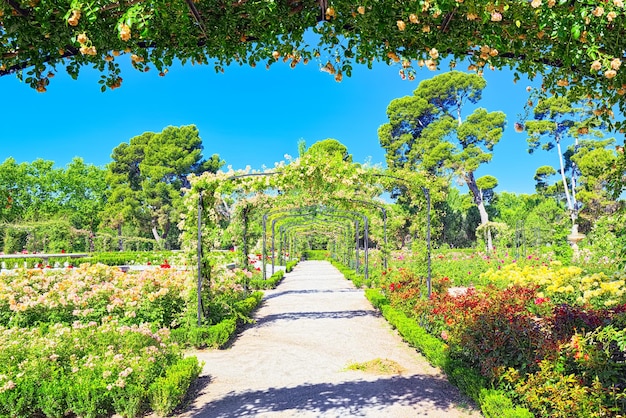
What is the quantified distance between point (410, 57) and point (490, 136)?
3126 centimetres

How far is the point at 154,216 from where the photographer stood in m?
40.5

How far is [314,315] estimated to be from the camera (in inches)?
408

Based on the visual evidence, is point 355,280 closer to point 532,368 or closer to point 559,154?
point 532,368

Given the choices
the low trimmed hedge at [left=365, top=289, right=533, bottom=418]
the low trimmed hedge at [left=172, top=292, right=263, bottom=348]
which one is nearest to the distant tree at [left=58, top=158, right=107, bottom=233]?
the low trimmed hedge at [left=172, top=292, right=263, bottom=348]

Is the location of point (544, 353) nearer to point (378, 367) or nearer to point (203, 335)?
point (378, 367)

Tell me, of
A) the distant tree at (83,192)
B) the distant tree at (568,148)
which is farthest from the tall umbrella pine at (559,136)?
the distant tree at (83,192)

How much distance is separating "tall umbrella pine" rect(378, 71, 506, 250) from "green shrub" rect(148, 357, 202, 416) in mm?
28547

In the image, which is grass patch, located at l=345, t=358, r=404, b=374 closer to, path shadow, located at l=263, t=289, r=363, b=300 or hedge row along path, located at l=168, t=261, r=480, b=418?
hedge row along path, located at l=168, t=261, r=480, b=418

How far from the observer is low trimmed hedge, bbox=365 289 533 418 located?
394 centimetres

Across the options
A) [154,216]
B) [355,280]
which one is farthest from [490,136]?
[154,216]

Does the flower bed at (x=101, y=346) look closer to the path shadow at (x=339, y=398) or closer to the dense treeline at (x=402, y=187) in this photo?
the path shadow at (x=339, y=398)

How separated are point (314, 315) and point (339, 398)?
18.1 feet

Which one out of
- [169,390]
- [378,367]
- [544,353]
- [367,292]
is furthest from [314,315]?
[544,353]

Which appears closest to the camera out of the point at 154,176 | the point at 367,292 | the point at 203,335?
the point at 203,335
